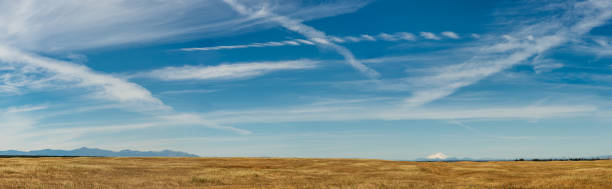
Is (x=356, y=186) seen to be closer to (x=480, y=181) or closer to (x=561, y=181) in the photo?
(x=480, y=181)

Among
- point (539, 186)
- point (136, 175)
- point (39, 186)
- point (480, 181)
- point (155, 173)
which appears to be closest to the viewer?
point (39, 186)

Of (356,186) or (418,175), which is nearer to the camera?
(356,186)

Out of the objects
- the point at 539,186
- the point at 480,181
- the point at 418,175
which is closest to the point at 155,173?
the point at 418,175

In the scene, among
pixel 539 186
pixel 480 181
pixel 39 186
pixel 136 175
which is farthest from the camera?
pixel 136 175

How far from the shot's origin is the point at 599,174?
4459 cm

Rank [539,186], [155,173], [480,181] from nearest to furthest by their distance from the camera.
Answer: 1. [539,186]
2. [480,181]
3. [155,173]

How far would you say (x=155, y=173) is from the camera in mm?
51844

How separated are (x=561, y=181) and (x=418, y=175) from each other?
15367 millimetres

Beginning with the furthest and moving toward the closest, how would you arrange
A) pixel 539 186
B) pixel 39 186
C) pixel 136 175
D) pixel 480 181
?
pixel 136 175, pixel 480 181, pixel 539 186, pixel 39 186

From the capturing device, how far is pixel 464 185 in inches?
1596

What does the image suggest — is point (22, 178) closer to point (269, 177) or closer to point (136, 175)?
point (136, 175)

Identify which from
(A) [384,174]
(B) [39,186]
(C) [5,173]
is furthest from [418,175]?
(C) [5,173]

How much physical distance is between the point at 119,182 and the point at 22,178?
805 cm

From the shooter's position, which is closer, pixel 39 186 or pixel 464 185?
pixel 39 186
